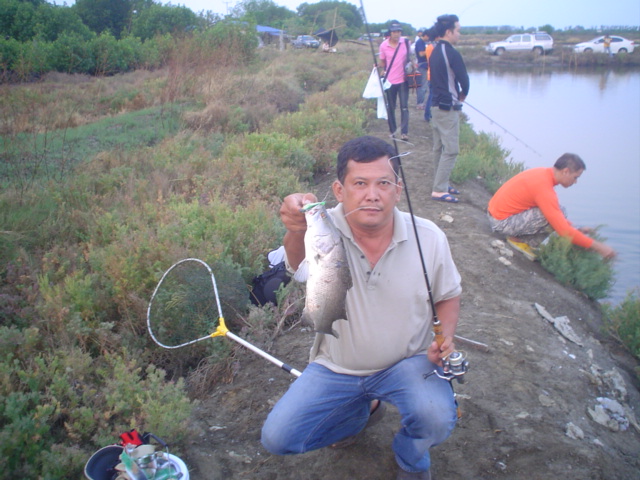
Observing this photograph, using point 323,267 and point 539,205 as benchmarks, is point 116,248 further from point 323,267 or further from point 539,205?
point 539,205

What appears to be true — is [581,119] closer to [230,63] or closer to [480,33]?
[230,63]

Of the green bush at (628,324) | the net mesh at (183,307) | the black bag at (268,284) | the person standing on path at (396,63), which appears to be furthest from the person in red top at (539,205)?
the net mesh at (183,307)

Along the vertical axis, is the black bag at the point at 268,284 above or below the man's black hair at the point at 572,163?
below

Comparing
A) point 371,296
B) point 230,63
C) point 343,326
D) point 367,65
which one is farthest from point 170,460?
point 367,65

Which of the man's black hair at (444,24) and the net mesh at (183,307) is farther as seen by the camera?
the man's black hair at (444,24)

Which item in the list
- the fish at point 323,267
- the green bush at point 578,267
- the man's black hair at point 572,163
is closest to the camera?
the fish at point 323,267

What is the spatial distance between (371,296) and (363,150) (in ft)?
2.32

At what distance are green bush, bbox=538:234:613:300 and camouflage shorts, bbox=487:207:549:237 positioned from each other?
0.80ft

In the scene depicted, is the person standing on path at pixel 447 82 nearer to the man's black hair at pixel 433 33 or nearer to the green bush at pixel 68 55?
the man's black hair at pixel 433 33

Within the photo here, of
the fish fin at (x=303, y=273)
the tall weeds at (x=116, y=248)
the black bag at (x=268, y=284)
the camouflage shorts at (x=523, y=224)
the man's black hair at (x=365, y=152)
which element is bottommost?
the camouflage shorts at (x=523, y=224)

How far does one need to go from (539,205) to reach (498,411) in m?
3.33

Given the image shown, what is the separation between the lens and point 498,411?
356 cm

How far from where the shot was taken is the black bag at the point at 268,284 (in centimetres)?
452

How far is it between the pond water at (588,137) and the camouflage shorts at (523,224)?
1029mm
